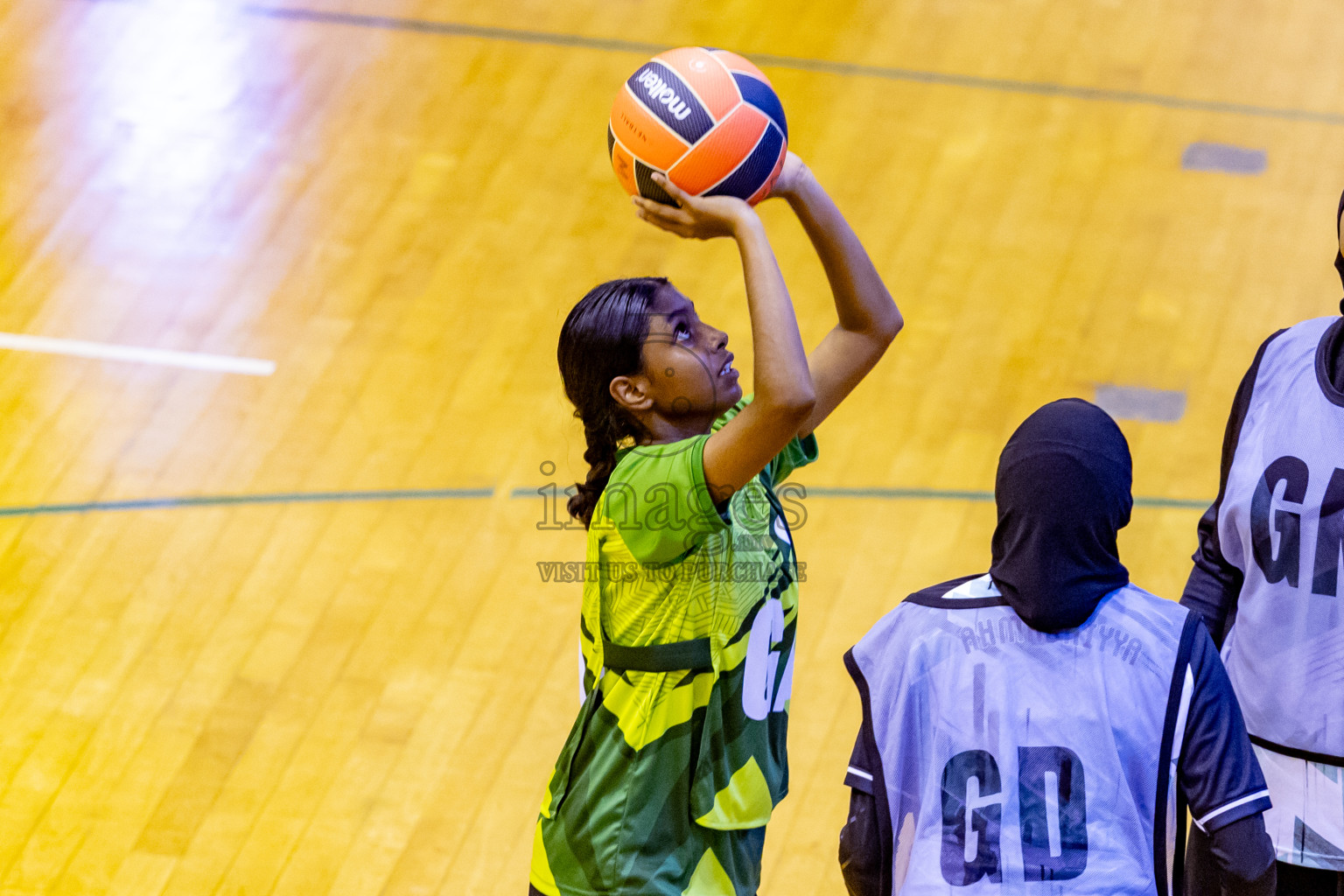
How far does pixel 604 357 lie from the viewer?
7.09 feet

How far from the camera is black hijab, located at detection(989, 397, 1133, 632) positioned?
185 cm

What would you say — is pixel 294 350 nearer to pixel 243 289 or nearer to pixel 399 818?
pixel 243 289

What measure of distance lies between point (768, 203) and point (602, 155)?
0.65 meters

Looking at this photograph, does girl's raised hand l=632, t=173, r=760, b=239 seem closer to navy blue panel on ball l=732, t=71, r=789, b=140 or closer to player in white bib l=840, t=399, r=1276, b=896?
navy blue panel on ball l=732, t=71, r=789, b=140

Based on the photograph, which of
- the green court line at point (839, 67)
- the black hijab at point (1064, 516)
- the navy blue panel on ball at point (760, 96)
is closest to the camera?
the black hijab at point (1064, 516)

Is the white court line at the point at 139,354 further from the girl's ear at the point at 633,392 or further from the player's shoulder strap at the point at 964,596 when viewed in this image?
the player's shoulder strap at the point at 964,596

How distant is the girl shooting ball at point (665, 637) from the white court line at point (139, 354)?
101 inches

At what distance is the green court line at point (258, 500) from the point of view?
4.05 m

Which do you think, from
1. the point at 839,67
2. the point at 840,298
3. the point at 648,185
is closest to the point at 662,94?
the point at 648,185

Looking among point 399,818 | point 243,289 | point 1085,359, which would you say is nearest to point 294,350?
point 243,289

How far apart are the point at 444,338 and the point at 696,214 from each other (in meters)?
2.58

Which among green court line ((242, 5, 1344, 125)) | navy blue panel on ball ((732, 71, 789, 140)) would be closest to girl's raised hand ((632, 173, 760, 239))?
navy blue panel on ball ((732, 71, 789, 140))

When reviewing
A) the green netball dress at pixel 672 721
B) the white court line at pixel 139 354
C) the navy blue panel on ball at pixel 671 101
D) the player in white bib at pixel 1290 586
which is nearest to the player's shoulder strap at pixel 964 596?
the green netball dress at pixel 672 721

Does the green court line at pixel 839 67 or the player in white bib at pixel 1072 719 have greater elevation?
the player in white bib at pixel 1072 719
